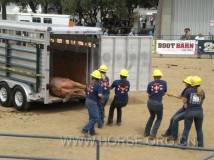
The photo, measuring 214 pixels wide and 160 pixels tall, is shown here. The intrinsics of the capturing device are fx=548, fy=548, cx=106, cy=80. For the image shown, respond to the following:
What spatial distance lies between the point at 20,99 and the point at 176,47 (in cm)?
1879

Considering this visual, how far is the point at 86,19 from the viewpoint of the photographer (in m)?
51.2

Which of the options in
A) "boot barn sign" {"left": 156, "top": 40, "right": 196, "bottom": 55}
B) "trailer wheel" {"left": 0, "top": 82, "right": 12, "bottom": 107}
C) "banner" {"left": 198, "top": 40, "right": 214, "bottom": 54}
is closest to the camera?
"trailer wheel" {"left": 0, "top": 82, "right": 12, "bottom": 107}

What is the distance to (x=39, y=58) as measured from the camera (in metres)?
14.9

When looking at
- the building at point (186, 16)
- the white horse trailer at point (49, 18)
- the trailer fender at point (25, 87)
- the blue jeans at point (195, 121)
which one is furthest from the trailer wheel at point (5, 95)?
the building at point (186, 16)

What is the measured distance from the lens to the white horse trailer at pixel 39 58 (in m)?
14.8

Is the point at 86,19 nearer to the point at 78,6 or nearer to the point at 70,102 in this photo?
the point at 78,6

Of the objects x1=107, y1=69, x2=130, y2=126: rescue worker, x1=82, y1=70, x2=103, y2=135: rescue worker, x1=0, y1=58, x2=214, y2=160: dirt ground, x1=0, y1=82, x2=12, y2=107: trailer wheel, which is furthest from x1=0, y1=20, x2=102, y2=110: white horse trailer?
x1=82, y1=70, x2=103, y2=135: rescue worker

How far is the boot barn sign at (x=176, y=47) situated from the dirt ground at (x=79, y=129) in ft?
38.8

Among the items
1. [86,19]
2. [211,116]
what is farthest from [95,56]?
[86,19]

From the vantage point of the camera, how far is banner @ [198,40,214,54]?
32.6 meters

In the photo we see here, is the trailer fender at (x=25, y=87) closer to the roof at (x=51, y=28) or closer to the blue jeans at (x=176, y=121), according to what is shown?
the roof at (x=51, y=28)

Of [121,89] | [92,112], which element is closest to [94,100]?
[92,112]

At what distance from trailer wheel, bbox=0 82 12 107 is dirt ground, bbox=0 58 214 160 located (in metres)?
0.22

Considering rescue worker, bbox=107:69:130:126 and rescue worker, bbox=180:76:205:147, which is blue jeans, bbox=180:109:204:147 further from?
rescue worker, bbox=107:69:130:126
